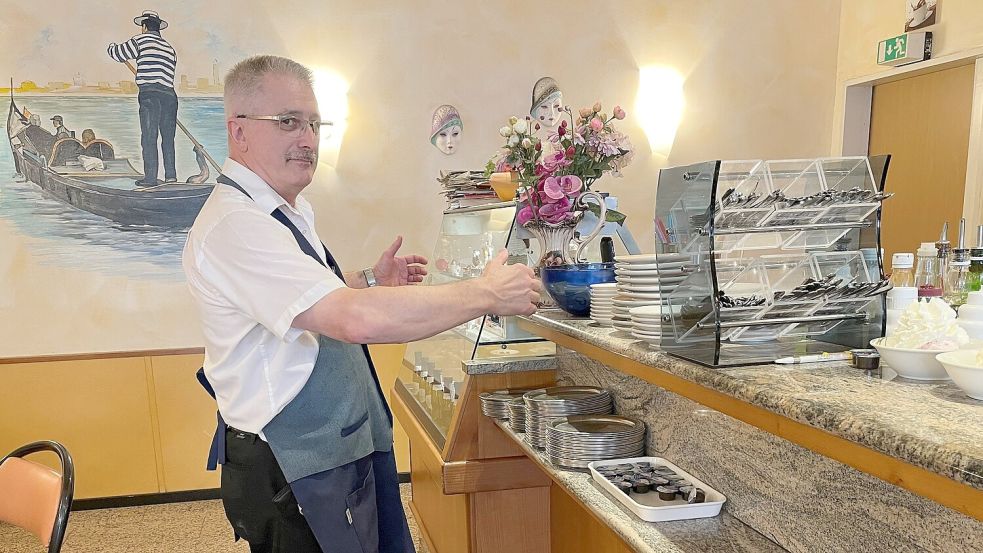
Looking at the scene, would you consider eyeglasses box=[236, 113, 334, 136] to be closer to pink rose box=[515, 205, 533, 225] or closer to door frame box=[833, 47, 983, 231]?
pink rose box=[515, 205, 533, 225]

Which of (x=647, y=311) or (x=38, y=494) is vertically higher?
(x=647, y=311)

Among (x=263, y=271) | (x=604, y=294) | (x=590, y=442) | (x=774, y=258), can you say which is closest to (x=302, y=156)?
(x=263, y=271)

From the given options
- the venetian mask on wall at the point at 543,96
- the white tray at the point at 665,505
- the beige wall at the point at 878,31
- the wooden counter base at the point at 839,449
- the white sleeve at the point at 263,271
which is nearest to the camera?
the wooden counter base at the point at 839,449

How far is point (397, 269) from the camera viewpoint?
2406mm

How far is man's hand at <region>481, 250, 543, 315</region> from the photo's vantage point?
158 cm

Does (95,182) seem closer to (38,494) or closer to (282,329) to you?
(38,494)

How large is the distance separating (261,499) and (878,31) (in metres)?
4.76

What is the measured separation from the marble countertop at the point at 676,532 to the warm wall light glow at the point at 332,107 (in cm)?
313

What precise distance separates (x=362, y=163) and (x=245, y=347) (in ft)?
8.69

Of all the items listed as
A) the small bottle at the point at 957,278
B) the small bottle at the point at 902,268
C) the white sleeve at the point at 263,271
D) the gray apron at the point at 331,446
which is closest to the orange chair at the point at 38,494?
the gray apron at the point at 331,446

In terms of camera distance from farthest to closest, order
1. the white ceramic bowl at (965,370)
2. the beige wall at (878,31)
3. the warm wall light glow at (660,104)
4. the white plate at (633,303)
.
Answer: the warm wall light glow at (660,104), the beige wall at (878,31), the white plate at (633,303), the white ceramic bowl at (965,370)

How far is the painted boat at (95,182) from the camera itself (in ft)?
12.7

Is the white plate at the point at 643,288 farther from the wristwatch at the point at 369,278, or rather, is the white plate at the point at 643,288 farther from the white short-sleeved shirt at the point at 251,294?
the wristwatch at the point at 369,278

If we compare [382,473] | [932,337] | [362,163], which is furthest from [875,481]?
[362,163]
